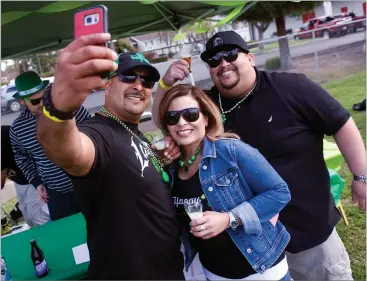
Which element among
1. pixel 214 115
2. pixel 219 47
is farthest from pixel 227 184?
pixel 219 47

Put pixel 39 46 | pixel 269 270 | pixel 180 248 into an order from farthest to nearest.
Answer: pixel 39 46 → pixel 180 248 → pixel 269 270

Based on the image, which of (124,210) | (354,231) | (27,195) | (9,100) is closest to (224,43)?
(124,210)

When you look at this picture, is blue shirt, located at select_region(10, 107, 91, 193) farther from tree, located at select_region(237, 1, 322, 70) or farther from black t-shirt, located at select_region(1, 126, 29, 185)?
tree, located at select_region(237, 1, 322, 70)

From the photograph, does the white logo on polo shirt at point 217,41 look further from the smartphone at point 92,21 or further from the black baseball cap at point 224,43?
the smartphone at point 92,21

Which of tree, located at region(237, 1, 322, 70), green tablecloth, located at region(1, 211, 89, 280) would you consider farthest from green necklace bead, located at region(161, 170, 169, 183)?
tree, located at region(237, 1, 322, 70)

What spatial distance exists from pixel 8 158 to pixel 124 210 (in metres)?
2.67

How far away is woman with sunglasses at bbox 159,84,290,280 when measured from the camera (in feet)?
5.95

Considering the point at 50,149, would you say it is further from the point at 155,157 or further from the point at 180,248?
the point at 180,248

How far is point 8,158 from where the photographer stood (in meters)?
3.88

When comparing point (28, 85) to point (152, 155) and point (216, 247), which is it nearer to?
point (152, 155)

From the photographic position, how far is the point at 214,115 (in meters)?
2.05

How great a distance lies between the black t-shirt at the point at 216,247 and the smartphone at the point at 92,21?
102 centimetres

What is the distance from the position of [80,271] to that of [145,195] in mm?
1238

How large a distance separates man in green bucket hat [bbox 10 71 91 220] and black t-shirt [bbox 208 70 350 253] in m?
1.74
